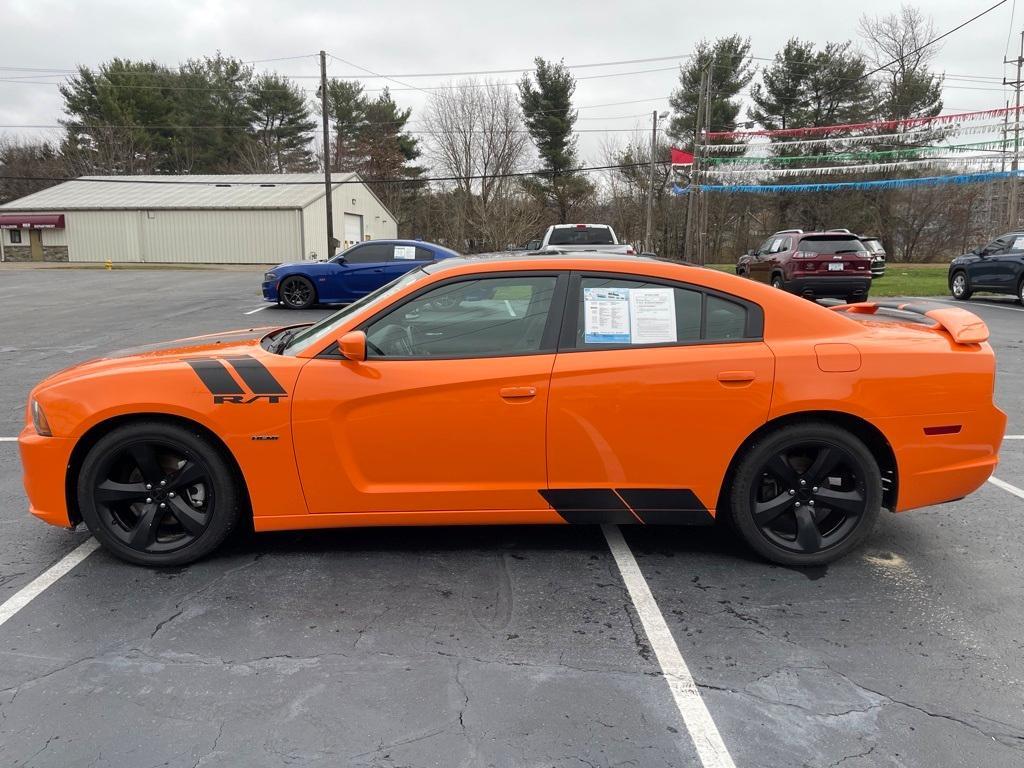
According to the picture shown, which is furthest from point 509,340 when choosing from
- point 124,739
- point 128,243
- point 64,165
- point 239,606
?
point 64,165

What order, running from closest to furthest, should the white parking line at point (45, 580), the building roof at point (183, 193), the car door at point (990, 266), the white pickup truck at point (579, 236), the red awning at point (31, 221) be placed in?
the white parking line at point (45, 580) → the white pickup truck at point (579, 236) → the car door at point (990, 266) → the building roof at point (183, 193) → the red awning at point (31, 221)

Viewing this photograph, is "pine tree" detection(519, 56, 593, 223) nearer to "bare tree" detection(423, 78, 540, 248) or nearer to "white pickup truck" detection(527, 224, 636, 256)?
"bare tree" detection(423, 78, 540, 248)

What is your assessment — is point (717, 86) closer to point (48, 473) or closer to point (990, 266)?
point (990, 266)

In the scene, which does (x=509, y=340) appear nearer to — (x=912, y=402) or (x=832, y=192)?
(x=912, y=402)

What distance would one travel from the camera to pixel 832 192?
4494 centimetres

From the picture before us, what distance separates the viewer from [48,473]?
3441mm

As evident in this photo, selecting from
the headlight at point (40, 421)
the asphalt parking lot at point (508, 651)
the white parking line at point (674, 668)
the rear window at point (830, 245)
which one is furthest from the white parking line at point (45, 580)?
the rear window at point (830, 245)

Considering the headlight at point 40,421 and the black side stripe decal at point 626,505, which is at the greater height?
the headlight at point 40,421

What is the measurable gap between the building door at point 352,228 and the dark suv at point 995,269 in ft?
112

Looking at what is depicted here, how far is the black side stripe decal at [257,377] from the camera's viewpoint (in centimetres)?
335

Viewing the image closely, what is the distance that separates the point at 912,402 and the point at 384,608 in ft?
8.49

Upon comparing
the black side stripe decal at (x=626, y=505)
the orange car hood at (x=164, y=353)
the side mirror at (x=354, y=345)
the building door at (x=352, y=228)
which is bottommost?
the black side stripe decal at (x=626, y=505)

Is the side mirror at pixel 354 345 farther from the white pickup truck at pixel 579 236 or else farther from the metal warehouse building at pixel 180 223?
the metal warehouse building at pixel 180 223

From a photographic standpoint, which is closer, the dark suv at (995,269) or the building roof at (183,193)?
the dark suv at (995,269)
